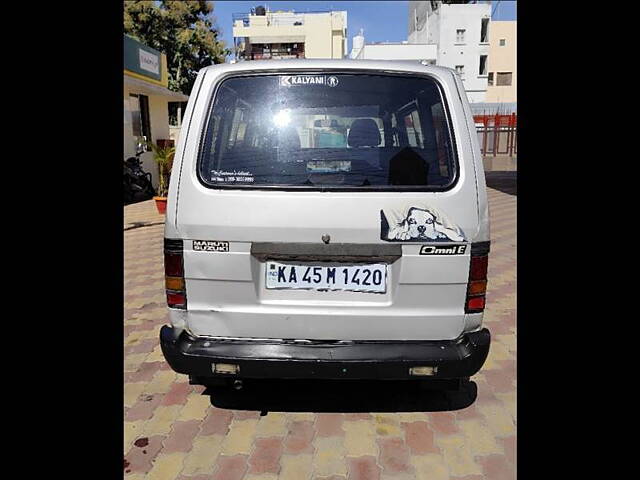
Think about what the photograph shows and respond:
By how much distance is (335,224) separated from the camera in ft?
7.30

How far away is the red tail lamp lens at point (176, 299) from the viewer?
7.77ft

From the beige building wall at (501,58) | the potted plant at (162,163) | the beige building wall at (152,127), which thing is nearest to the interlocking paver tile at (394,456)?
the potted plant at (162,163)

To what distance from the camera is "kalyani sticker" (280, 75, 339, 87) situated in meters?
2.38

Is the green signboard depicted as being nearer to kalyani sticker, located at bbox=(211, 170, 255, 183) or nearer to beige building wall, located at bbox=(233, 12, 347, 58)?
kalyani sticker, located at bbox=(211, 170, 255, 183)

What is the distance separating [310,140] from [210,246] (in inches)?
30.2

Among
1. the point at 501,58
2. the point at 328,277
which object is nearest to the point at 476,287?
the point at 328,277

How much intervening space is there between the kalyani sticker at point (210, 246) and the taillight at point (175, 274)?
9 cm

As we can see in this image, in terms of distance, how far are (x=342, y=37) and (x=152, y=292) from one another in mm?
41469

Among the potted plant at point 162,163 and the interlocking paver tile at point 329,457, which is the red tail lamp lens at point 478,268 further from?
the potted plant at point 162,163

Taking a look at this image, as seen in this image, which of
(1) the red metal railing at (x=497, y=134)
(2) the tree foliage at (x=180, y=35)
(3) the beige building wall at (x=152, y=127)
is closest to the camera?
(3) the beige building wall at (x=152, y=127)

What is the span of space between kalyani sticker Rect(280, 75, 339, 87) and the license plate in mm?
900

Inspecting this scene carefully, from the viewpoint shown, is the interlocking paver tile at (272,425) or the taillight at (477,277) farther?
the interlocking paver tile at (272,425)

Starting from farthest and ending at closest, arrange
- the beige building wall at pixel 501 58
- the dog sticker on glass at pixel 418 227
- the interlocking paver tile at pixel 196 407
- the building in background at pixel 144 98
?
the beige building wall at pixel 501 58 < the building in background at pixel 144 98 < the interlocking paver tile at pixel 196 407 < the dog sticker on glass at pixel 418 227
